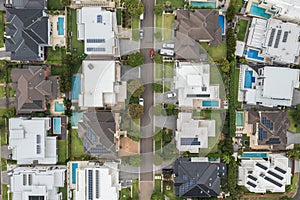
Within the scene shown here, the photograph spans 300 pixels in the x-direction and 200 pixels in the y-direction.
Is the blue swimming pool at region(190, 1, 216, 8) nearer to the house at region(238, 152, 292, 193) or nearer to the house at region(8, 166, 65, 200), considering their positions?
the house at region(238, 152, 292, 193)

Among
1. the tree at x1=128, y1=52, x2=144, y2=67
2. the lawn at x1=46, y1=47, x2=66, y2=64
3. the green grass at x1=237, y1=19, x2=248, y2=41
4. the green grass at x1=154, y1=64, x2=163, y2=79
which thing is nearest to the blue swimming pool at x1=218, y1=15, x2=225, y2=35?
the green grass at x1=237, y1=19, x2=248, y2=41

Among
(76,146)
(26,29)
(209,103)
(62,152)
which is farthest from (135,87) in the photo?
(26,29)

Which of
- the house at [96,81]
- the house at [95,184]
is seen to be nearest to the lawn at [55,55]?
the house at [96,81]

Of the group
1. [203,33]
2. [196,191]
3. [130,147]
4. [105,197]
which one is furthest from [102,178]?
[203,33]

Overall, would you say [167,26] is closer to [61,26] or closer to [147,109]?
[147,109]

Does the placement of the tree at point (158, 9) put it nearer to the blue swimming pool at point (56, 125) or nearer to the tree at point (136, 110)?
the tree at point (136, 110)

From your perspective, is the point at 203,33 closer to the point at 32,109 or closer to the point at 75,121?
the point at 75,121
